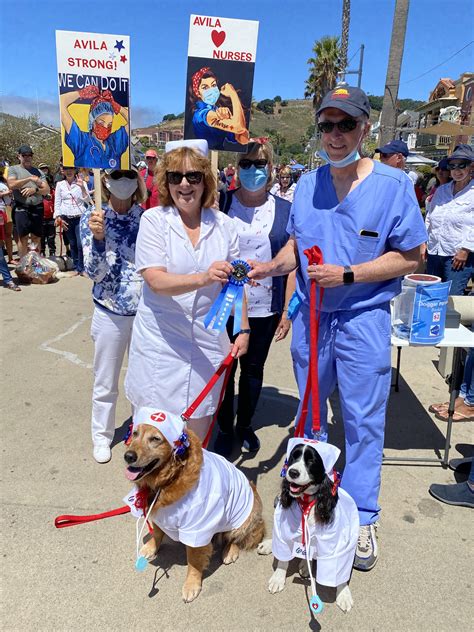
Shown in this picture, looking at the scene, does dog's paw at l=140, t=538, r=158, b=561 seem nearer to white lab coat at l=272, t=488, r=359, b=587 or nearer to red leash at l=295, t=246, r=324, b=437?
white lab coat at l=272, t=488, r=359, b=587

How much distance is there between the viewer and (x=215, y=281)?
237 cm

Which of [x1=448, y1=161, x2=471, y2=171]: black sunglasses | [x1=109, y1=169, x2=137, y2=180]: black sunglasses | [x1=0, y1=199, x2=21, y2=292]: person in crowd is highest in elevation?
[x1=448, y1=161, x2=471, y2=171]: black sunglasses

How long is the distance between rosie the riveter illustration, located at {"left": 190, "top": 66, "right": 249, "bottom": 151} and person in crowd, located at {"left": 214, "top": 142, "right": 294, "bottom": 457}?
0.17 meters

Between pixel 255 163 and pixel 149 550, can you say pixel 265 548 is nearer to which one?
pixel 149 550

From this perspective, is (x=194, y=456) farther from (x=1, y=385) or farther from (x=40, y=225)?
(x=40, y=225)

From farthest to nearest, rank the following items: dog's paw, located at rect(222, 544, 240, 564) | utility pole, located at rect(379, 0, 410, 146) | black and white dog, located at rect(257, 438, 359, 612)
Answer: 1. utility pole, located at rect(379, 0, 410, 146)
2. dog's paw, located at rect(222, 544, 240, 564)
3. black and white dog, located at rect(257, 438, 359, 612)

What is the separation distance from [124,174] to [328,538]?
2572 mm

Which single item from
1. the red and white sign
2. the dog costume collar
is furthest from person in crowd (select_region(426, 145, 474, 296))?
the dog costume collar

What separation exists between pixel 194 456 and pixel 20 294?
6.48 metres

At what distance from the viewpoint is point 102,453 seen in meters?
3.45

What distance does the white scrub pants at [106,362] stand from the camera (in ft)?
10.7

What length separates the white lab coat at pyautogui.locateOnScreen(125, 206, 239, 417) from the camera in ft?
8.24

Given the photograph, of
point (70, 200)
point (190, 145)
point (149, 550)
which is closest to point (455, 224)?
point (190, 145)

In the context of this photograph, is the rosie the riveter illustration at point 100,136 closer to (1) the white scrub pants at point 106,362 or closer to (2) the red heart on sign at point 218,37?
(2) the red heart on sign at point 218,37
